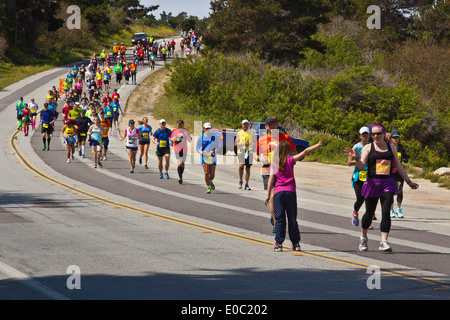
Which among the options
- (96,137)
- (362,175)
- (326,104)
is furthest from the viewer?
(326,104)

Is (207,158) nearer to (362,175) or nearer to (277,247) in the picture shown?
(362,175)

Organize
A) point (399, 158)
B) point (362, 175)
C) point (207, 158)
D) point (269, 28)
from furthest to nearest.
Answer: point (269, 28), point (207, 158), point (399, 158), point (362, 175)

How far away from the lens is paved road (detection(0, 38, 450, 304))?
25.6 ft

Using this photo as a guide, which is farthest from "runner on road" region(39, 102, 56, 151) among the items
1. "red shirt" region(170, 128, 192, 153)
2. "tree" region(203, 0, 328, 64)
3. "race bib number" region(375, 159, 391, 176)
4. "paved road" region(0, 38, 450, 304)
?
"tree" region(203, 0, 328, 64)

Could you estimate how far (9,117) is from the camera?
42312mm

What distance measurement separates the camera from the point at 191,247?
10703 mm

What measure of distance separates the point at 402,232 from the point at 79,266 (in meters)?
6.73

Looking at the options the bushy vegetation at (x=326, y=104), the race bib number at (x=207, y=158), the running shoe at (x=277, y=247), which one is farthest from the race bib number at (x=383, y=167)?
the bushy vegetation at (x=326, y=104)

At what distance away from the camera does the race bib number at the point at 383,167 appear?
33.4 feet

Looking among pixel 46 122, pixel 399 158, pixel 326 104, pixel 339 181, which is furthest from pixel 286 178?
pixel 326 104

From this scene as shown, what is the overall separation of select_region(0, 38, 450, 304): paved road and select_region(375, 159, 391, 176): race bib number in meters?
1.30

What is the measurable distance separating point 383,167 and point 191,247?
11.0 feet

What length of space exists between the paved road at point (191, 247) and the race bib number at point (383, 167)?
130 cm
